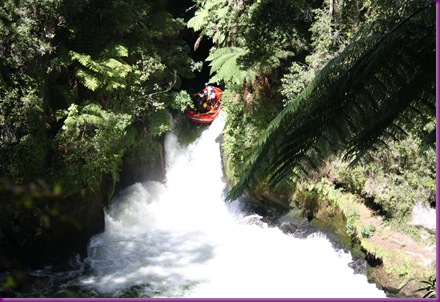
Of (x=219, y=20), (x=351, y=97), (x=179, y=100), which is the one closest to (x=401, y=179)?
(x=219, y=20)

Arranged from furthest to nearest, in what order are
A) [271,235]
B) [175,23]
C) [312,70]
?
[175,23] → [271,235] → [312,70]

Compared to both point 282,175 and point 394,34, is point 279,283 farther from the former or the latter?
point 394,34

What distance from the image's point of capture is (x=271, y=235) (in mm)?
9539

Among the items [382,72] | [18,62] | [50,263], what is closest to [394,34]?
[382,72]

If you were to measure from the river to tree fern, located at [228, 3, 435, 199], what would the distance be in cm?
530

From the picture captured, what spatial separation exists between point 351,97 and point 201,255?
694cm

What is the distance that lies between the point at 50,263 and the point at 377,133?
282 inches

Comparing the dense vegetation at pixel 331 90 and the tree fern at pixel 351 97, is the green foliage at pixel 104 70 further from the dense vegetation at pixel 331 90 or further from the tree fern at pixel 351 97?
the tree fern at pixel 351 97

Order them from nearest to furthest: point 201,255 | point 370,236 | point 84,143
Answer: point 84,143
point 370,236
point 201,255

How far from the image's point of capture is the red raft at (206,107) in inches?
480

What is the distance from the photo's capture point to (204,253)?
8844mm

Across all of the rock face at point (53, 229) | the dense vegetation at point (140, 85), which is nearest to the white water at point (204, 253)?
the rock face at point (53, 229)

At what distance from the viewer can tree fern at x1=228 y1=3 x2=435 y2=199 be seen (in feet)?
7.13

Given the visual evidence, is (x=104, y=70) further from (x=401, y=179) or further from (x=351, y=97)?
(x=351, y=97)
